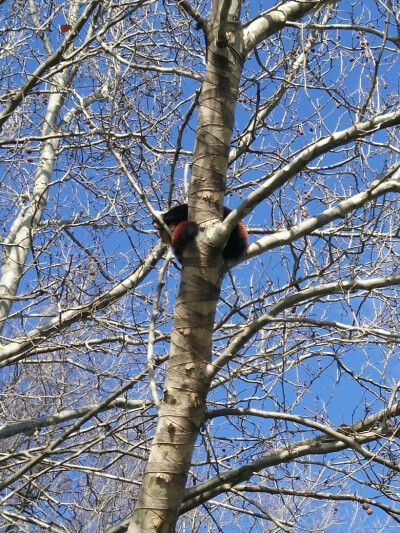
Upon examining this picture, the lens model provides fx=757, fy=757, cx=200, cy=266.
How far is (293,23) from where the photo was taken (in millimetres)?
5324

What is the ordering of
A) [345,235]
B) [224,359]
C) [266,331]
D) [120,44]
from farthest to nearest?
[120,44]
[266,331]
[345,235]
[224,359]

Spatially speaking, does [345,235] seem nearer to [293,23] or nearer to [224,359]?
[293,23]

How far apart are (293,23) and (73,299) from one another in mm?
3154

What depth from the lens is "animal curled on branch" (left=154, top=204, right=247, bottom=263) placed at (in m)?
4.35

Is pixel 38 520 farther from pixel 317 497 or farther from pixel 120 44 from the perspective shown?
pixel 120 44

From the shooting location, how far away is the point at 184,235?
14.2 ft

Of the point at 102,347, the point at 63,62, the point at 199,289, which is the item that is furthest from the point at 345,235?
the point at 63,62

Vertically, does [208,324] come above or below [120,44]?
below

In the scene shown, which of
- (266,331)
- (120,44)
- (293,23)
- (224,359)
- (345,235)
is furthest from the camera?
(120,44)

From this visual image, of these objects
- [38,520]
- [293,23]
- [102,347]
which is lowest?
[38,520]

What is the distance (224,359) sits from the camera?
412 cm

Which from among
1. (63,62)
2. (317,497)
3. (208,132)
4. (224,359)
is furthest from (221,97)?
(63,62)

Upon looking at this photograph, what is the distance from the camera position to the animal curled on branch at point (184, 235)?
14.3 ft

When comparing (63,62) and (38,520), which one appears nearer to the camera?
(38,520)
